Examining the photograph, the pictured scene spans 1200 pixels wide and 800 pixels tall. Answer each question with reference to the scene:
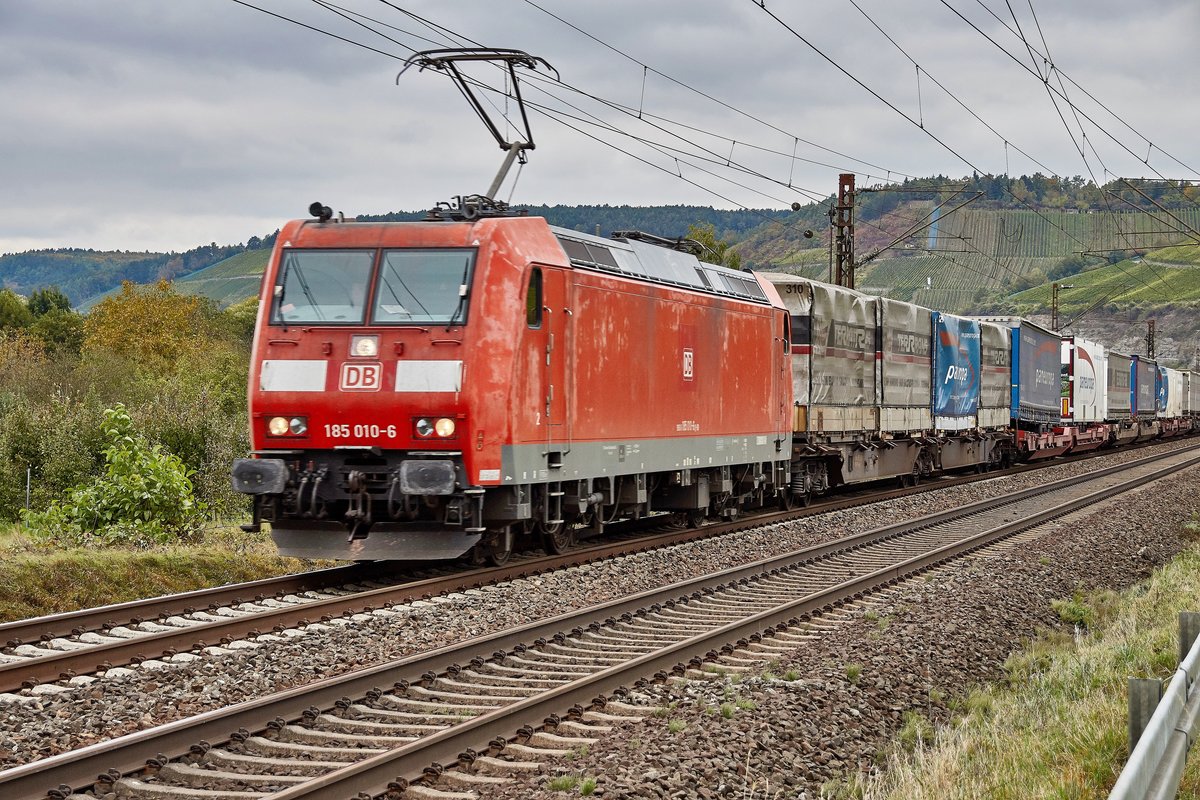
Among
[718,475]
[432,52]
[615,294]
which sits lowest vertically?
[718,475]

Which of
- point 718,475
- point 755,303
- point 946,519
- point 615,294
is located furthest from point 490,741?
point 946,519

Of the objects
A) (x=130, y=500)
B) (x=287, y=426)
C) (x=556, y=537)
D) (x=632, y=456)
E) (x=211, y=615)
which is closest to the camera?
(x=211, y=615)

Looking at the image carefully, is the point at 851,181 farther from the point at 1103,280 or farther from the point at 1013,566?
the point at 1103,280

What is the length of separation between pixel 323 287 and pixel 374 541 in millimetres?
2707

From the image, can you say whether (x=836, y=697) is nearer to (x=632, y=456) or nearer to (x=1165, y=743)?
(x=1165, y=743)

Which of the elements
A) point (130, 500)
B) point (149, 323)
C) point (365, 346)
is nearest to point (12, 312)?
point (149, 323)

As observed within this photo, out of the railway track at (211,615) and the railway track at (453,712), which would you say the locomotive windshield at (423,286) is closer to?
the railway track at (211,615)

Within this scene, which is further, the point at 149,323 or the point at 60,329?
the point at 60,329

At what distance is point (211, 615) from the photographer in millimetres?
10508

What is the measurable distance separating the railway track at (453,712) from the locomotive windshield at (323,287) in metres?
4.22

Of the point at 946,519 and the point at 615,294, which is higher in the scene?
the point at 615,294

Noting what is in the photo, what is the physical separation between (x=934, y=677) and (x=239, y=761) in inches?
206

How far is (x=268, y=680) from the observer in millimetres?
8430

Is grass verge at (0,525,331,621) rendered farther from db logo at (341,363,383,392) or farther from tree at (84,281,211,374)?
tree at (84,281,211,374)
